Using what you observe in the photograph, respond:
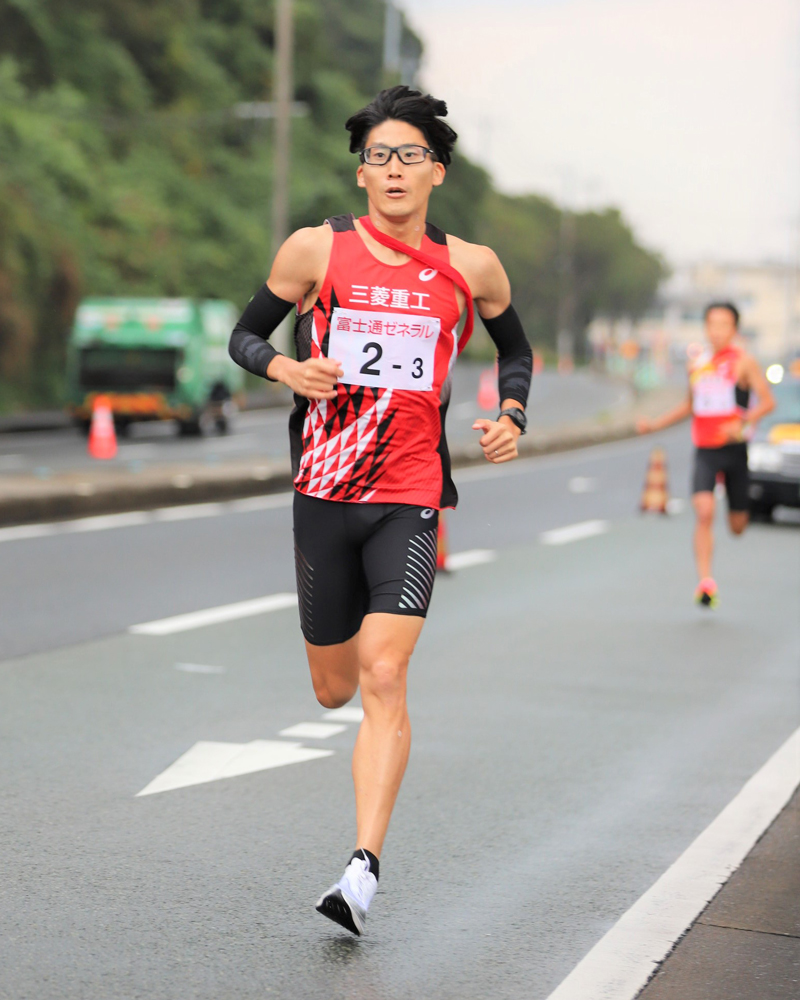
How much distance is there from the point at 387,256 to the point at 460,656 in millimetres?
4712

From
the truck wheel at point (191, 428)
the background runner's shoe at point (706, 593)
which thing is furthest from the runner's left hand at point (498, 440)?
the truck wheel at point (191, 428)

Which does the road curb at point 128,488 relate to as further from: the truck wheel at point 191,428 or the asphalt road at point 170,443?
the truck wheel at point 191,428

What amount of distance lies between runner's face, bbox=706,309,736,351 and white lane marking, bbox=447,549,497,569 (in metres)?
3.18

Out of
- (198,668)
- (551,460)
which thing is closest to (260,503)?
(198,668)

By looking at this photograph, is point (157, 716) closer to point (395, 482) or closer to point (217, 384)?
point (395, 482)

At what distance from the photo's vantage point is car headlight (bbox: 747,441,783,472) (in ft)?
58.4

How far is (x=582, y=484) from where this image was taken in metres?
24.2

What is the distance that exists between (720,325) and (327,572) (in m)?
6.51

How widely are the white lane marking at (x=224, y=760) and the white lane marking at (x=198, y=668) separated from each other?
159 cm

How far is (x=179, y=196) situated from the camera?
165 feet

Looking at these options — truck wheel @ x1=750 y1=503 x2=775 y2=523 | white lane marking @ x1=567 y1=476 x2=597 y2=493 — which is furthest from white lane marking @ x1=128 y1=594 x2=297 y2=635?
white lane marking @ x1=567 y1=476 x2=597 y2=493

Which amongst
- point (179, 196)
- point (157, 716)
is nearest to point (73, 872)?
point (157, 716)

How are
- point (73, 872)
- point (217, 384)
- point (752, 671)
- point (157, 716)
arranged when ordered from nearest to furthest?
point (73, 872), point (157, 716), point (752, 671), point (217, 384)

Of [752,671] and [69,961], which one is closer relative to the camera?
[69,961]
